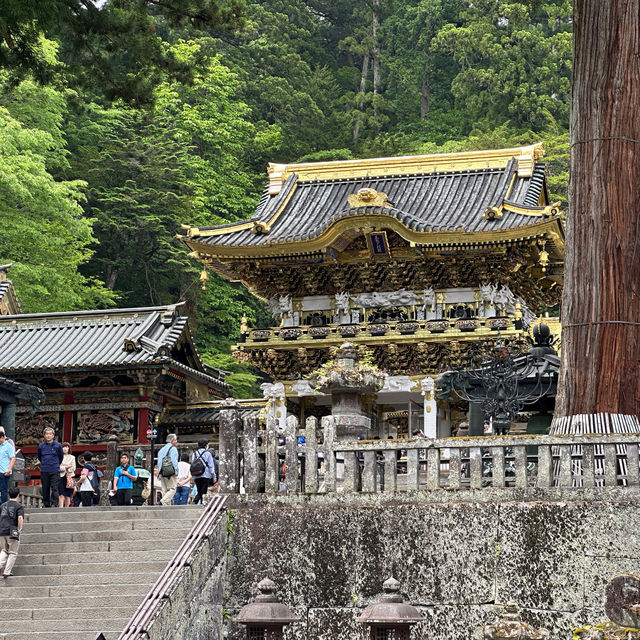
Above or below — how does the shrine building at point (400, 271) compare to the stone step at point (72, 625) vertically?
above

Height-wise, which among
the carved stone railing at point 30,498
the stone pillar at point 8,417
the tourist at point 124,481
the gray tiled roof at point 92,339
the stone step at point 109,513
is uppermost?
the gray tiled roof at point 92,339

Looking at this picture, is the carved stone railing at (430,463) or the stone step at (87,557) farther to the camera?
the stone step at (87,557)

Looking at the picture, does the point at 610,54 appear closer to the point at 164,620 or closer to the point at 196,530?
the point at 196,530

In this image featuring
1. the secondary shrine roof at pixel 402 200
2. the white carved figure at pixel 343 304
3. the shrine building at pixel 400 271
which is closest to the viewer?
the secondary shrine roof at pixel 402 200

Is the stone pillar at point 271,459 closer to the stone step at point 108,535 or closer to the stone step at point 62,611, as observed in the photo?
the stone step at point 108,535

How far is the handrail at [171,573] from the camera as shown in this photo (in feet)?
42.5

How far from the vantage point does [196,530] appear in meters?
14.5

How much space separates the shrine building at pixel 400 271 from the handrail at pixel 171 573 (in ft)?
39.7

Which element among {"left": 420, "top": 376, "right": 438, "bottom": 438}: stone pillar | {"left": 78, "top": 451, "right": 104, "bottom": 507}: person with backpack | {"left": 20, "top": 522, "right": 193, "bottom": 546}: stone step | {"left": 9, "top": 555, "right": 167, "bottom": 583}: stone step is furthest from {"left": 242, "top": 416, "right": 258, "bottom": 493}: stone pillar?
{"left": 420, "top": 376, "right": 438, "bottom": 438}: stone pillar

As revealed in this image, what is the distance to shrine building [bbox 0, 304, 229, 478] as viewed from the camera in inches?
1095

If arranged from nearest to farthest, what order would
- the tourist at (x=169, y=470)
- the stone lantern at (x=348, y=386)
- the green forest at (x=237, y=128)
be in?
the tourist at (x=169, y=470)
the stone lantern at (x=348, y=386)
the green forest at (x=237, y=128)

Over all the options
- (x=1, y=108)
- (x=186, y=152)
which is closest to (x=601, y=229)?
(x=1, y=108)

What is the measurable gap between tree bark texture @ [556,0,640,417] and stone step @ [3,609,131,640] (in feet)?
19.3

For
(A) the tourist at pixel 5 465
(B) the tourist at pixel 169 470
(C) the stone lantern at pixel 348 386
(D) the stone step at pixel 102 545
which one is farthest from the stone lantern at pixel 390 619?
(B) the tourist at pixel 169 470
